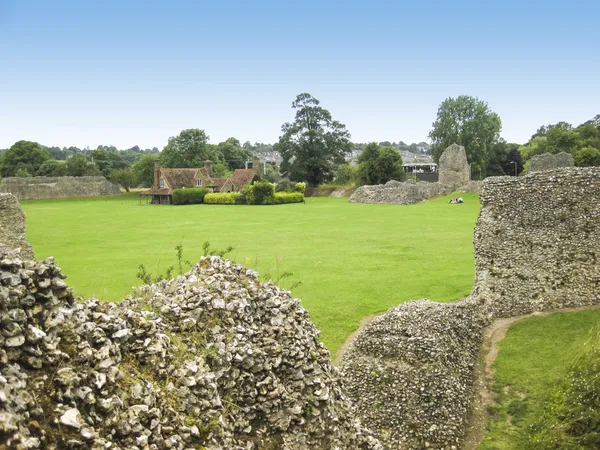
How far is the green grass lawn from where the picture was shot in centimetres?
1875

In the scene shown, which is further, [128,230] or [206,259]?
[128,230]

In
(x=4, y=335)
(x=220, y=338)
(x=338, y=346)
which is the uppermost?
(x=4, y=335)

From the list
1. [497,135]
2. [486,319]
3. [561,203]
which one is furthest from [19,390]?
[497,135]

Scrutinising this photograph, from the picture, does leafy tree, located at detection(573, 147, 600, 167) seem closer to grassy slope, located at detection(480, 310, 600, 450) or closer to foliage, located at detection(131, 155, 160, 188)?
grassy slope, located at detection(480, 310, 600, 450)

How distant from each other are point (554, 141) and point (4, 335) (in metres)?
92.0

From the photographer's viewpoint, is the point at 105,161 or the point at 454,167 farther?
the point at 105,161

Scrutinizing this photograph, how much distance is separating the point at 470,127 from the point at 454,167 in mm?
18010

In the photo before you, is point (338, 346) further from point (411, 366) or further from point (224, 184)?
point (224, 184)

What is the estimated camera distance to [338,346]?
14.4 meters

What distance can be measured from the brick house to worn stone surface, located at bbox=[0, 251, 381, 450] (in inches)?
2577

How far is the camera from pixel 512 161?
91.2 meters

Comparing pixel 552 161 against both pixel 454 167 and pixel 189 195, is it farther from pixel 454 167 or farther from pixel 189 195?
pixel 189 195

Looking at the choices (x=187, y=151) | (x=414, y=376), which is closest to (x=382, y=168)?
(x=187, y=151)

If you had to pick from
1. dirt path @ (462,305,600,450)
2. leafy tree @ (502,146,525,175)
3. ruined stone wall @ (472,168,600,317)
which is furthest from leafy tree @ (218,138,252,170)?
dirt path @ (462,305,600,450)
